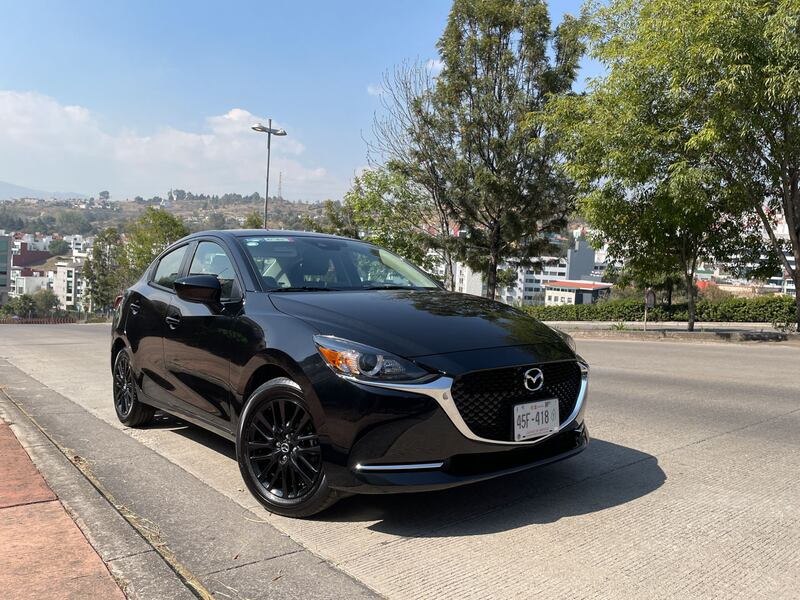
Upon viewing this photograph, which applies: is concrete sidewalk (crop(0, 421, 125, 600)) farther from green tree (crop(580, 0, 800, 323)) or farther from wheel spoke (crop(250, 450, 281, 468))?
green tree (crop(580, 0, 800, 323))

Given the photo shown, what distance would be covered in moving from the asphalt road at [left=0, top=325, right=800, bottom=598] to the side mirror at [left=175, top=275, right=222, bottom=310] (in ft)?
3.75

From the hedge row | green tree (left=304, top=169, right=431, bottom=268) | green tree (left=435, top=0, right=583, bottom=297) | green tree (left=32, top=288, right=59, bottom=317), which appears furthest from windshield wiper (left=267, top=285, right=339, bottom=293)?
green tree (left=32, top=288, right=59, bottom=317)

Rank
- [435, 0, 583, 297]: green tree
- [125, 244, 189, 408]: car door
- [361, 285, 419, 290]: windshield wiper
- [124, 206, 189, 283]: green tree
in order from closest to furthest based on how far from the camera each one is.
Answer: [361, 285, 419, 290]: windshield wiper, [125, 244, 189, 408]: car door, [435, 0, 583, 297]: green tree, [124, 206, 189, 283]: green tree

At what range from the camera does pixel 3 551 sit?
3.06 metres

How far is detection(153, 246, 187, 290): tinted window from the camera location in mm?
5286

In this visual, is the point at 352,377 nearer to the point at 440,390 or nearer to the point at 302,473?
the point at 440,390

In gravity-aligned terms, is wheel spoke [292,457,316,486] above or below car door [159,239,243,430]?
below

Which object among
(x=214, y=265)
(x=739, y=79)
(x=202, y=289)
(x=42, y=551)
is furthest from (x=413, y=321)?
(x=739, y=79)

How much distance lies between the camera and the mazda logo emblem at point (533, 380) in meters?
3.52

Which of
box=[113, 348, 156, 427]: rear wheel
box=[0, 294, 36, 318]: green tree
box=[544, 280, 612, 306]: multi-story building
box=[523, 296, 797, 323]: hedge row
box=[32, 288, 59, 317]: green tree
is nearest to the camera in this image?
box=[113, 348, 156, 427]: rear wheel

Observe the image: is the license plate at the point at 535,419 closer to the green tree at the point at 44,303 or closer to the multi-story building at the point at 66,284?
the green tree at the point at 44,303

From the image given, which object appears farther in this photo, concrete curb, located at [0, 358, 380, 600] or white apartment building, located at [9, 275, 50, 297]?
white apartment building, located at [9, 275, 50, 297]

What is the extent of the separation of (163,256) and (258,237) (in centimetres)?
136

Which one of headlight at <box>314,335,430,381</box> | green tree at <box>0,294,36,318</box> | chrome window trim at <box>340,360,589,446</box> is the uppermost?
headlight at <box>314,335,430,381</box>
